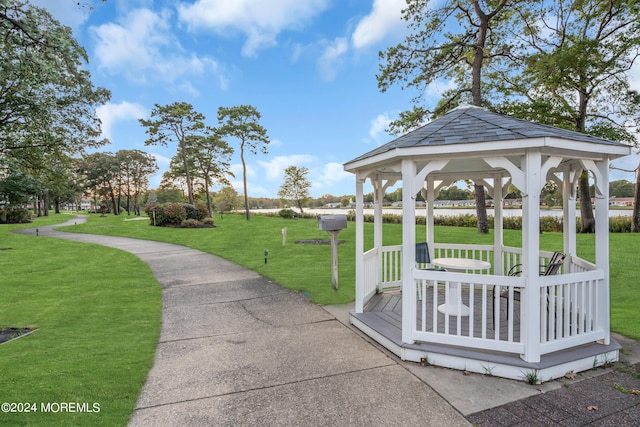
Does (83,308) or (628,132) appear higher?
(628,132)

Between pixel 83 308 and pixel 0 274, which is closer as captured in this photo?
pixel 83 308

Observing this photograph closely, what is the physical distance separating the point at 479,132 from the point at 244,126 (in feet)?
90.7

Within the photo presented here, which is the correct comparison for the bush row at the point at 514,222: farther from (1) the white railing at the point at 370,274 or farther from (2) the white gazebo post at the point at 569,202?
(1) the white railing at the point at 370,274

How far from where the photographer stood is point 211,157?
3347 cm

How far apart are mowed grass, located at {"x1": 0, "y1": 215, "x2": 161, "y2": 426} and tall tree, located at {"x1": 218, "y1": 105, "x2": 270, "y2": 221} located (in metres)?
20.8

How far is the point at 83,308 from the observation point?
6352 millimetres

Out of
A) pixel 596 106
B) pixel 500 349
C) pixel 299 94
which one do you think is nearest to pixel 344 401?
pixel 500 349

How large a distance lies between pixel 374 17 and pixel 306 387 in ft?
42.4

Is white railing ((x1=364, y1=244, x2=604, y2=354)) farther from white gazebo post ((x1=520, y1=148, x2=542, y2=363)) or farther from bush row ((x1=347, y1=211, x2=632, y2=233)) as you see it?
bush row ((x1=347, y1=211, x2=632, y2=233))

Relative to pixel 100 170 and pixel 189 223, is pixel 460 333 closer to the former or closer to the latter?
pixel 189 223

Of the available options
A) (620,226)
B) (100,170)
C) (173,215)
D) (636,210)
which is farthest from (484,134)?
(100,170)

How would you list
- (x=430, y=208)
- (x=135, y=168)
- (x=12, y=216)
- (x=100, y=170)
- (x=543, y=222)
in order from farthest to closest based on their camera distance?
(x=135, y=168), (x=100, y=170), (x=12, y=216), (x=543, y=222), (x=430, y=208)

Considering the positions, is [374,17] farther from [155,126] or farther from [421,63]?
[155,126]

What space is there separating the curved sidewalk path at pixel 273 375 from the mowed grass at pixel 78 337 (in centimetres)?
26
